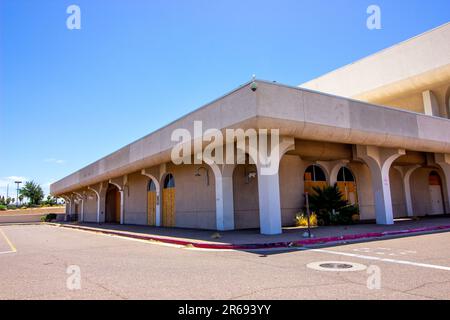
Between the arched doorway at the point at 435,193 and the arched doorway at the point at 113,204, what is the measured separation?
98.1 ft

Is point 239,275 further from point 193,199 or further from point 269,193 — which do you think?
point 193,199

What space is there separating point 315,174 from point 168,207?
978cm

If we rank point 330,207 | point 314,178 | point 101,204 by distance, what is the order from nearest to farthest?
1. point 330,207
2. point 314,178
3. point 101,204

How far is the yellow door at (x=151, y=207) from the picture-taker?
77.2 ft

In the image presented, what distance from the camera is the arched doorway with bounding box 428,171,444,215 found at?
84.8ft

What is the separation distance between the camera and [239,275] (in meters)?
6.53

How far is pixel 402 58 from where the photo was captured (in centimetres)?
2517

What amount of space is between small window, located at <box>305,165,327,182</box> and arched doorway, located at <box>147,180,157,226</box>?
11.0 metres

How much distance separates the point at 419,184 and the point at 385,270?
873 inches

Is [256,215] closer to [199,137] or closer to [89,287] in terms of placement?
[199,137]

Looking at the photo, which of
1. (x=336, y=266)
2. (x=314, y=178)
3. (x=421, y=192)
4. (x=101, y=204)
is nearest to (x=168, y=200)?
(x=314, y=178)

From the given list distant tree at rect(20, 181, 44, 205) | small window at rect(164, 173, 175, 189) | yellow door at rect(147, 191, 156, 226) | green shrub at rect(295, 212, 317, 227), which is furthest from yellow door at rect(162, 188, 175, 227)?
distant tree at rect(20, 181, 44, 205)

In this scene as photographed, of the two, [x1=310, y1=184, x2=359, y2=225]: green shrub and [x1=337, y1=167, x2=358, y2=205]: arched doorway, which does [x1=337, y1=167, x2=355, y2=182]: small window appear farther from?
[x1=310, y1=184, x2=359, y2=225]: green shrub
